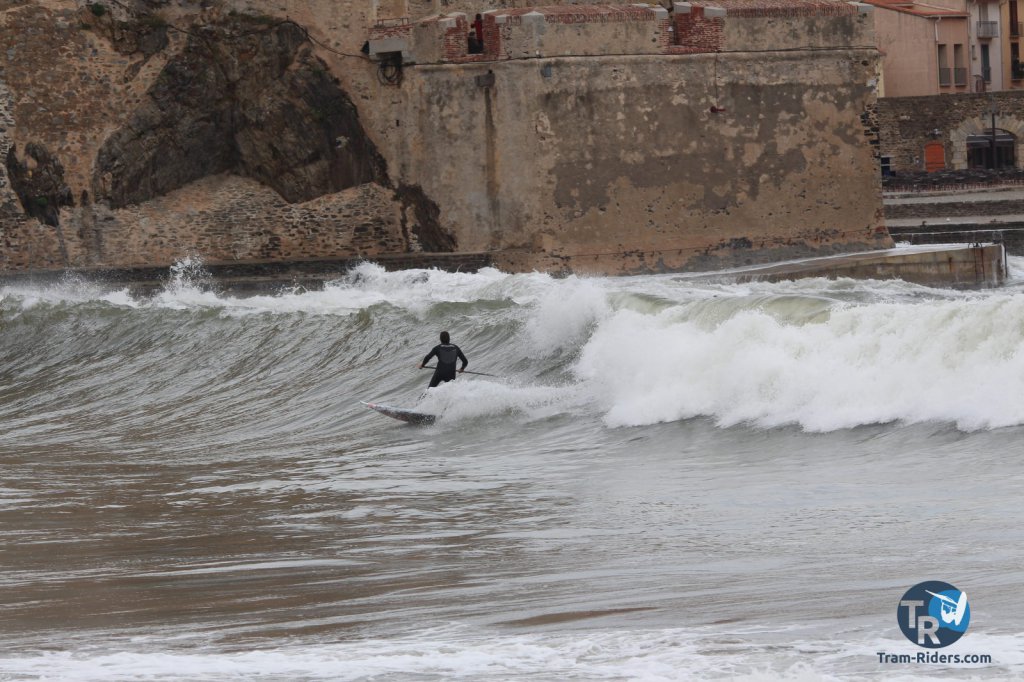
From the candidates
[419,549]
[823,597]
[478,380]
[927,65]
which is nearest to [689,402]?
[478,380]

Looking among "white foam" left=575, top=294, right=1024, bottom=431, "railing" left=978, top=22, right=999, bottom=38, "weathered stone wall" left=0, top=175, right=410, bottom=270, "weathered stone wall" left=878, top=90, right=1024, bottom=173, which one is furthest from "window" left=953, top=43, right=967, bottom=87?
"white foam" left=575, top=294, right=1024, bottom=431

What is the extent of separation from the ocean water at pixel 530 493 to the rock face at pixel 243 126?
3.81 metres

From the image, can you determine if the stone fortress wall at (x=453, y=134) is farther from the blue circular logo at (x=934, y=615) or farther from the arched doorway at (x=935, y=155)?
the arched doorway at (x=935, y=155)

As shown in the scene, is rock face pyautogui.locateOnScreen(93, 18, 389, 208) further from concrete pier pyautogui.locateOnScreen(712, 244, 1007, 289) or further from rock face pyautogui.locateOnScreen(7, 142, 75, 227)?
concrete pier pyautogui.locateOnScreen(712, 244, 1007, 289)

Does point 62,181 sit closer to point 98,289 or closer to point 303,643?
point 98,289

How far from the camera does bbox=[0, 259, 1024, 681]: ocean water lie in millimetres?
6449

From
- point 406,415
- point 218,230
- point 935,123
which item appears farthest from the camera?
point 935,123

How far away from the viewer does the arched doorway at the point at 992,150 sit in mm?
50000

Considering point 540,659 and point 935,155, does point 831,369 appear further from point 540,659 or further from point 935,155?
point 935,155

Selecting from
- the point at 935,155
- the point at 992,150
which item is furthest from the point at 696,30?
the point at 992,150

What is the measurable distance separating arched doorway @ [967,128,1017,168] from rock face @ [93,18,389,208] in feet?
101

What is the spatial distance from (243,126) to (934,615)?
18.8 meters

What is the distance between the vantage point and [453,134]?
22.8 m

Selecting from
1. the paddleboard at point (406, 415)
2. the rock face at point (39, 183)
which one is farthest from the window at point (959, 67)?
the paddleboard at point (406, 415)
